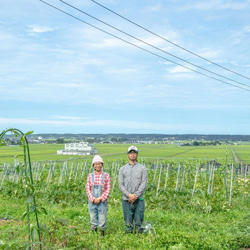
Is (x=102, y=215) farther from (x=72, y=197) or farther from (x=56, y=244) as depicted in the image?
(x=72, y=197)

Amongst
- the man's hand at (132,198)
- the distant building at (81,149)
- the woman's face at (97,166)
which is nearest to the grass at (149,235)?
the man's hand at (132,198)

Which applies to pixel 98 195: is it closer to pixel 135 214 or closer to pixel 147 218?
pixel 135 214

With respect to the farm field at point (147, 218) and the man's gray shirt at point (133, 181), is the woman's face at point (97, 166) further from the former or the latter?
the farm field at point (147, 218)

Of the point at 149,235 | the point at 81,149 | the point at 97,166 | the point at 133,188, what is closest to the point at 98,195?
the point at 97,166

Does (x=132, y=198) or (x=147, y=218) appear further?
(x=147, y=218)

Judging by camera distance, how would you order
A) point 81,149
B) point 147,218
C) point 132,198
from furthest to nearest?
point 81,149
point 147,218
point 132,198

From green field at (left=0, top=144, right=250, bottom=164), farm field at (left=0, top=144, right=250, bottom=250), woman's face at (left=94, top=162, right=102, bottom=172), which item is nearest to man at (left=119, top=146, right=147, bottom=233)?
farm field at (left=0, top=144, right=250, bottom=250)

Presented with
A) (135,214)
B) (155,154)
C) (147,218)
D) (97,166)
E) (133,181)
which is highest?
(97,166)

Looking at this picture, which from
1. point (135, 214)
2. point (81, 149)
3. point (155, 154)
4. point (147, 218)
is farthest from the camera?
point (155, 154)

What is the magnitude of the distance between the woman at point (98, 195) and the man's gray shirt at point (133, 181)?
0.26 meters

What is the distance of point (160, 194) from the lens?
8508 millimetres

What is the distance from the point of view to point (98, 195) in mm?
5230

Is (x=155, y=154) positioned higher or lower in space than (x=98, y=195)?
lower

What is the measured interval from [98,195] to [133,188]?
0.55 meters
